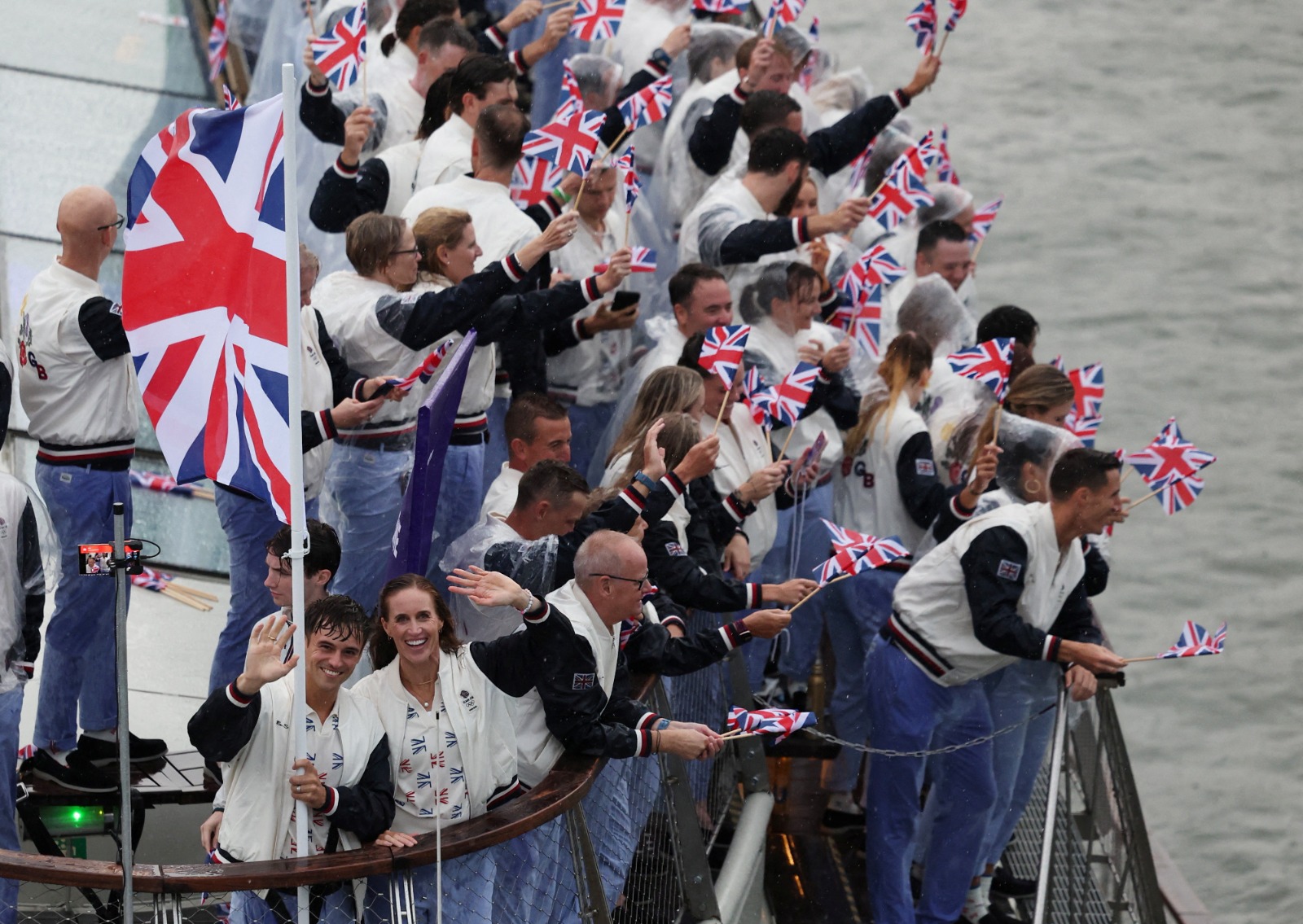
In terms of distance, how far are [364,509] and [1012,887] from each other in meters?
3.14

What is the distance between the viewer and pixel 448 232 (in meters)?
6.36

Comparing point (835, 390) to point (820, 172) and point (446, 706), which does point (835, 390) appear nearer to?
point (820, 172)

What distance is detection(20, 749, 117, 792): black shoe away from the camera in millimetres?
5922

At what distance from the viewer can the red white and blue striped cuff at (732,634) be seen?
228 inches

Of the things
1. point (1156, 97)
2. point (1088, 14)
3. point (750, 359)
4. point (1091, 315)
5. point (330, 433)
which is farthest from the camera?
point (1088, 14)

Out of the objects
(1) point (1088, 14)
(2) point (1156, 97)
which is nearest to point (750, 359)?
(2) point (1156, 97)

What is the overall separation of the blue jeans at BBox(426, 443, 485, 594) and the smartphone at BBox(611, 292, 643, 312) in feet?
3.44

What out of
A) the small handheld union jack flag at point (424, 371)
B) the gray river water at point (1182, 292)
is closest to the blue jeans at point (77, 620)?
the small handheld union jack flag at point (424, 371)

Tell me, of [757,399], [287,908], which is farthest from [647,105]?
[287,908]

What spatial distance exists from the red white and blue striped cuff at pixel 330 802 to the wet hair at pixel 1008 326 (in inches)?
189

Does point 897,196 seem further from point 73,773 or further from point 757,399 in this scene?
point 73,773

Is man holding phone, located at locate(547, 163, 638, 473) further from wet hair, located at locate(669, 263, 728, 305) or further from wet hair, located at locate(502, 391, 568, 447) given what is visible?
wet hair, located at locate(502, 391, 568, 447)

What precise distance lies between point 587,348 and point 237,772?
337 cm

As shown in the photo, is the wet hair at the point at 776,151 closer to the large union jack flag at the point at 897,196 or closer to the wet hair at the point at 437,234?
the large union jack flag at the point at 897,196
